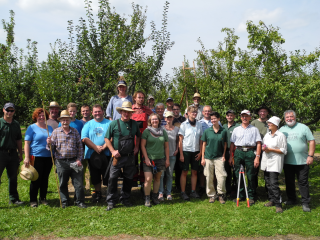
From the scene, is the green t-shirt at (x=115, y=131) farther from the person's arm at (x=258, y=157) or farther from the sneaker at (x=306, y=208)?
the sneaker at (x=306, y=208)

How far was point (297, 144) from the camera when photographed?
19.2 ft

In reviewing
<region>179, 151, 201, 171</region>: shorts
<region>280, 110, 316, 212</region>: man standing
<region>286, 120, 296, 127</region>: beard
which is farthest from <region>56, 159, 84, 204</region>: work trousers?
<region>286, 120, 296, 127</region>: beard

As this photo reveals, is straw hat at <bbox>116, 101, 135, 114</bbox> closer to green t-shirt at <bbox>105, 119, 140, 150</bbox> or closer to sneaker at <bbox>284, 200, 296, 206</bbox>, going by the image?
green t-shirt at <bbox>105, 119, 140, 150</bbox>

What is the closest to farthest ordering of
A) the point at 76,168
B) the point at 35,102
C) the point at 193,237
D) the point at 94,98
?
1. the point at 193,237
2. the point at 76,168
3. the point at 94,98
4. the point at 35,102

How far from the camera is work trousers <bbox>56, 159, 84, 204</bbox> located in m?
5.71

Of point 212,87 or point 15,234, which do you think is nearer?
point 15,234

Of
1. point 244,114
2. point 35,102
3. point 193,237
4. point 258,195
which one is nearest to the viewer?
point 193,237

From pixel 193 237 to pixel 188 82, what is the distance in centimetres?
765

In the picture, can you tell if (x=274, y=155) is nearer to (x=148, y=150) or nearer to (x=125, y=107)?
(x=148, y=150)

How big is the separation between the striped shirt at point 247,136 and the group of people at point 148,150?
0.02m

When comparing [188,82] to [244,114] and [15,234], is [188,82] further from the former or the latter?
[15,234]

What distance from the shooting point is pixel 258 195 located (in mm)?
6941

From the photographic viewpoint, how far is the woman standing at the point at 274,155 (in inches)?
226

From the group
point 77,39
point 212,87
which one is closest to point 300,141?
point 212,87
